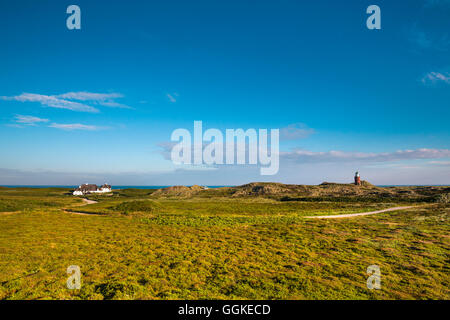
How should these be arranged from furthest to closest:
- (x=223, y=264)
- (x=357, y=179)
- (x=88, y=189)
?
(x=88, y=189)
(x=357, y=179)
(x=223, y=264)

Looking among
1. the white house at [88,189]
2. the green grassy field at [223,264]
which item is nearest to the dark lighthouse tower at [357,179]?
the green grassy field at [223,264]

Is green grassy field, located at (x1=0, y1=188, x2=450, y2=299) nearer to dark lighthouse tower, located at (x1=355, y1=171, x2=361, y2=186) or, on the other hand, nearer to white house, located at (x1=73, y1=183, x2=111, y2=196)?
dark lighthouse tower, located at (x1=355, y1=171, x2=361, y2=186)

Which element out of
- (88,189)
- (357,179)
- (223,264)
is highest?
(357,179)

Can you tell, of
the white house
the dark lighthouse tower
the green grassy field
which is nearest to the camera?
the green grassy field

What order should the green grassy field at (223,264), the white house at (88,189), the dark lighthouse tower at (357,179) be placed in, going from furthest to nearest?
1. the white house at (88,189)
2. the dark lighthouse tower at (357,179)
3. the green grassy field at (223,264)

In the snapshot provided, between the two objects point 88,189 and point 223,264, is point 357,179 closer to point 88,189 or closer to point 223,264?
point 223,264

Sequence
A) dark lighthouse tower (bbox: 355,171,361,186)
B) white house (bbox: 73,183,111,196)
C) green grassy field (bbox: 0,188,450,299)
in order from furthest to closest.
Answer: white house (bbox: 73,183,111,196) < dark lighthouse tower (bbox: 355,171,361,186) < green grassy field (bbox: 0,188,450,299)

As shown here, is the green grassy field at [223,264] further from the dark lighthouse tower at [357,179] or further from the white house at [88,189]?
the white house at [88,189]

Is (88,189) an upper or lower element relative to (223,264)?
lower

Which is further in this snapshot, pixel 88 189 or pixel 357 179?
pixel 88 189

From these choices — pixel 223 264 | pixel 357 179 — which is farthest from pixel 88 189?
pixel 357 179

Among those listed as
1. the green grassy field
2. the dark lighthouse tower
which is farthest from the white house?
the dark lighthouse tower
